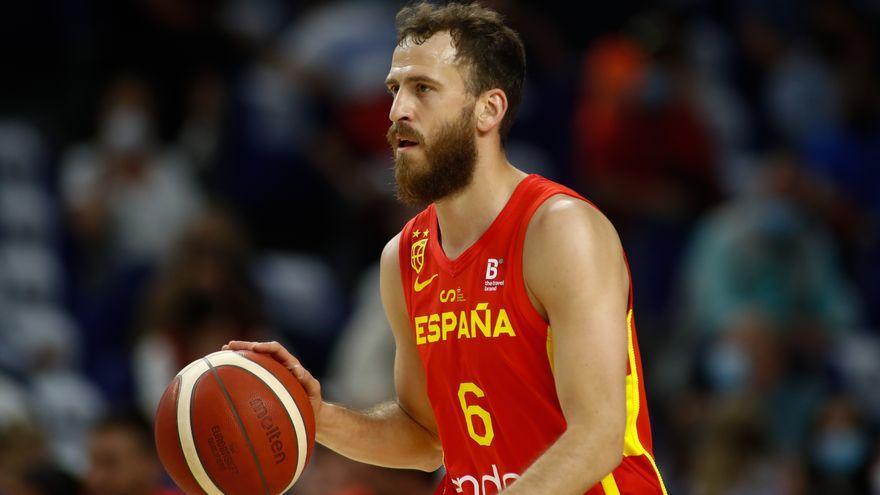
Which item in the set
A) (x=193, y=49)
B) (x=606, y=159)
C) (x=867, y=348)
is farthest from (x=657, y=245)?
(x=193, y=49)

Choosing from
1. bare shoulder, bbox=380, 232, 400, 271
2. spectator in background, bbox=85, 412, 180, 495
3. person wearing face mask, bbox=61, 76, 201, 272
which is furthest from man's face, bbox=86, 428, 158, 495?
person wearing face mask, bbox=61, 76, 201, 272

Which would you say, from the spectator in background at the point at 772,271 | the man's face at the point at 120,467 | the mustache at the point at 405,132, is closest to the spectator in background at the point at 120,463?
the man's face at the point at 120,467

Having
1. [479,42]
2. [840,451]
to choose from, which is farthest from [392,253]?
[840,451]

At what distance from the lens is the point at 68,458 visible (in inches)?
361

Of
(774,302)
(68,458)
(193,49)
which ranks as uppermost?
(193,49)

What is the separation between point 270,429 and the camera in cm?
461

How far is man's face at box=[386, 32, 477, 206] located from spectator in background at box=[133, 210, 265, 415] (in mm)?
4115

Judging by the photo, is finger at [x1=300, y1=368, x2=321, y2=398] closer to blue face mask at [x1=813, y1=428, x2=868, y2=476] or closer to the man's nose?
the man's nose

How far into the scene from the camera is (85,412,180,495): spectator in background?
7.11 m

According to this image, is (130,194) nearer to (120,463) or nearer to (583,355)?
(120,463)

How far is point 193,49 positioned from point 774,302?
481cm

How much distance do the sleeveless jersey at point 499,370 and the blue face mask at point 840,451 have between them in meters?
3.49

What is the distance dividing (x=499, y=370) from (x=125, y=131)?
701cm

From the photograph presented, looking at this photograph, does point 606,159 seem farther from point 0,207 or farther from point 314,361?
point 0,207
